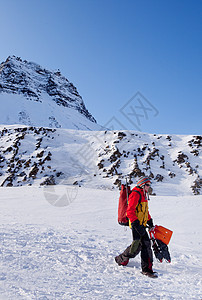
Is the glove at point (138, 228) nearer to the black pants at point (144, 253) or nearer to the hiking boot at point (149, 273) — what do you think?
the black pants at point (144, 253)

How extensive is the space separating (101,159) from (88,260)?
53.7ft

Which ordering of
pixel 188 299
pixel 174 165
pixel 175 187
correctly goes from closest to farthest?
pixel 188 299 → pixel 175 187 → pixel 174 165

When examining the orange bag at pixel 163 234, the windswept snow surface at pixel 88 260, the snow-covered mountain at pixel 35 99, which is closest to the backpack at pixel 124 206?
the orange bag at pixel 163 234

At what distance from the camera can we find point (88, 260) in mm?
3680

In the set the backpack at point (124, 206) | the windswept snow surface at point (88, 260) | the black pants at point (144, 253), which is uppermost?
the backpack at point (124, 206)

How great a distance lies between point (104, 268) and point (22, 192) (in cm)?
1011

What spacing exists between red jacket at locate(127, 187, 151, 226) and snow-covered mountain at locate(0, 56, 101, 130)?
128 ft

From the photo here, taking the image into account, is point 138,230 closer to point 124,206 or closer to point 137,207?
point 137,207

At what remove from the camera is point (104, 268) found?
338cm

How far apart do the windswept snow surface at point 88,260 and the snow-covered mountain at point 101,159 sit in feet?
27.1

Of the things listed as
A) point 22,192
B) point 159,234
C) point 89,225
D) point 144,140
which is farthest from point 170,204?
point 144,140

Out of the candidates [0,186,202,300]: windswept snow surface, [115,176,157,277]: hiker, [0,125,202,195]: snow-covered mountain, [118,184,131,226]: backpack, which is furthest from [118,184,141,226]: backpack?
[0,125,202,195]: snow-covered mountain

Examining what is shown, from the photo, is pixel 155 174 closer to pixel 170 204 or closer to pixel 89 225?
pixel 170 204

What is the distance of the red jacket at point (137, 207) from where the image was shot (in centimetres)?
341
